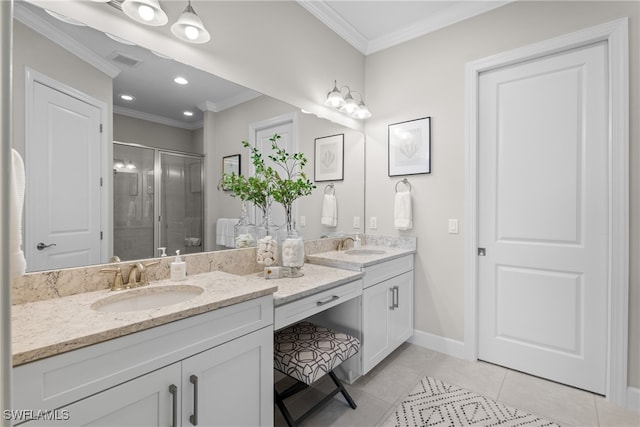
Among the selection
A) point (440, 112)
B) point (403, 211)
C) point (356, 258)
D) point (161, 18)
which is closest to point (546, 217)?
point (403, 211)

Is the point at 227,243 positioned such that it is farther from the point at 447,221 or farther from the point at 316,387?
the point at 447,221

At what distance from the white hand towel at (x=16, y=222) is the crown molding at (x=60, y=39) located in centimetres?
66

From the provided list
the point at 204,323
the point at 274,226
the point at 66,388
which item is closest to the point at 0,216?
the point at 66,388

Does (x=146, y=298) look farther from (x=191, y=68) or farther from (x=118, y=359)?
(x=191, y=68)

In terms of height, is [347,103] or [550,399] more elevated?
[347,103]

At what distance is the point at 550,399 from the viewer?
6.28 ft

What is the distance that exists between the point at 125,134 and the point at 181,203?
424 millimetres

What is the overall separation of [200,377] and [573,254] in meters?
2.34

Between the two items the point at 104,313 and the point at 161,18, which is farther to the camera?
the point at 161,18

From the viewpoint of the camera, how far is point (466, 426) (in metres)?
1.66

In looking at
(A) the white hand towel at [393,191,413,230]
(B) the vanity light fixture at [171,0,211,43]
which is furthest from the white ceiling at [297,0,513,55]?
Answer: (A) the white hand towel at [393,191,413,230]

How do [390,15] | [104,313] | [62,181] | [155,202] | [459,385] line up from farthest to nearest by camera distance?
[390,15] < [459,385] < [155,202] < [62,181] < [104,313]

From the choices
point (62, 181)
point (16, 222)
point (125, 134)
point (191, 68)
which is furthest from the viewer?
point (191, 68)

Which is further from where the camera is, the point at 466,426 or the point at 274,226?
the point at 274,226
